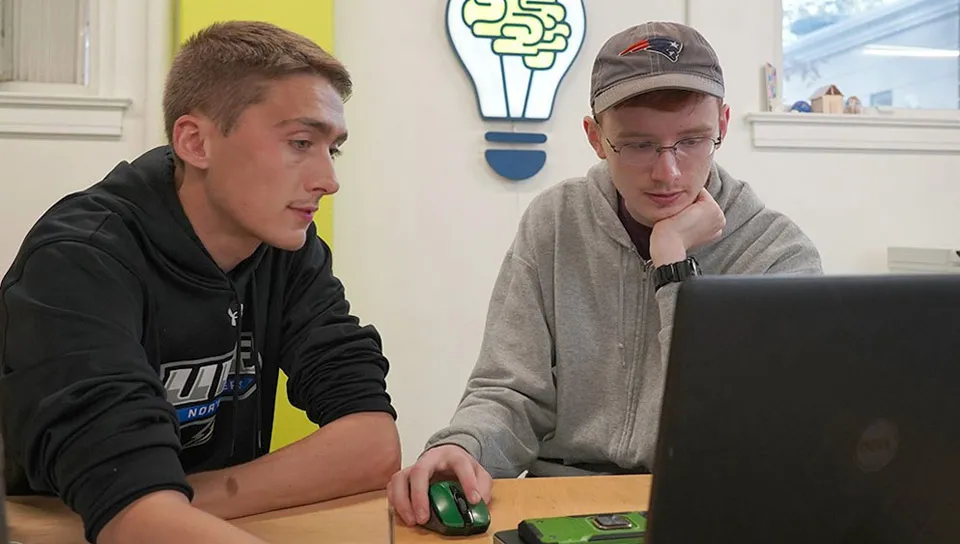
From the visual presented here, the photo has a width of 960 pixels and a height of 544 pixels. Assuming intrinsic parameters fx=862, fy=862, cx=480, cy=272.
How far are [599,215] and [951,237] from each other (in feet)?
7.01

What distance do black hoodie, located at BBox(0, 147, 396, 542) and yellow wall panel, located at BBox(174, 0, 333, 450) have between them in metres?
0.93

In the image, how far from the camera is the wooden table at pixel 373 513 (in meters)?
0.99

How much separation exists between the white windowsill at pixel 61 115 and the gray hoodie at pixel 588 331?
143 centimetres

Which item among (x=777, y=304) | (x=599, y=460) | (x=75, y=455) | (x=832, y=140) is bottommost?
(x=599, y=460)

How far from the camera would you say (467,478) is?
3.43 ft

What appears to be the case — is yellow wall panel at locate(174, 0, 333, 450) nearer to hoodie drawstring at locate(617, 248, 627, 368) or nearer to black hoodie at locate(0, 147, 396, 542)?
black hoodie at locate(0, 147, 396, 542)

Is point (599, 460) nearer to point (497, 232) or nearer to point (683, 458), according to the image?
point (683, 458)

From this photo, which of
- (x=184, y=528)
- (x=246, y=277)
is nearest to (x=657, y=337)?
(x=246, y=277)

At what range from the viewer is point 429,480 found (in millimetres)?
1050

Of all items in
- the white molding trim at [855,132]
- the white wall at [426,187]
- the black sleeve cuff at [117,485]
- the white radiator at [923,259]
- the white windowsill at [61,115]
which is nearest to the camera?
the black sleeve cuff at [117,485]

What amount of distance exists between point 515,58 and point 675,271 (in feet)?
4.82

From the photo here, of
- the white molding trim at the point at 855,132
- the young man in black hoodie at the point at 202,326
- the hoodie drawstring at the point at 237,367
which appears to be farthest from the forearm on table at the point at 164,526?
the white molding trim at the point at 855,132

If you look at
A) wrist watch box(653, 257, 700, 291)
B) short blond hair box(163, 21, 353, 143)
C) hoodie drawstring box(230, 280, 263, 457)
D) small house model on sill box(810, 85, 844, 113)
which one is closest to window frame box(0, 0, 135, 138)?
short blond hair box(163, 21, 353, 143)

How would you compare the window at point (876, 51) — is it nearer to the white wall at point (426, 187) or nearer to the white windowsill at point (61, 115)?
the white wall at point (426, 187)
